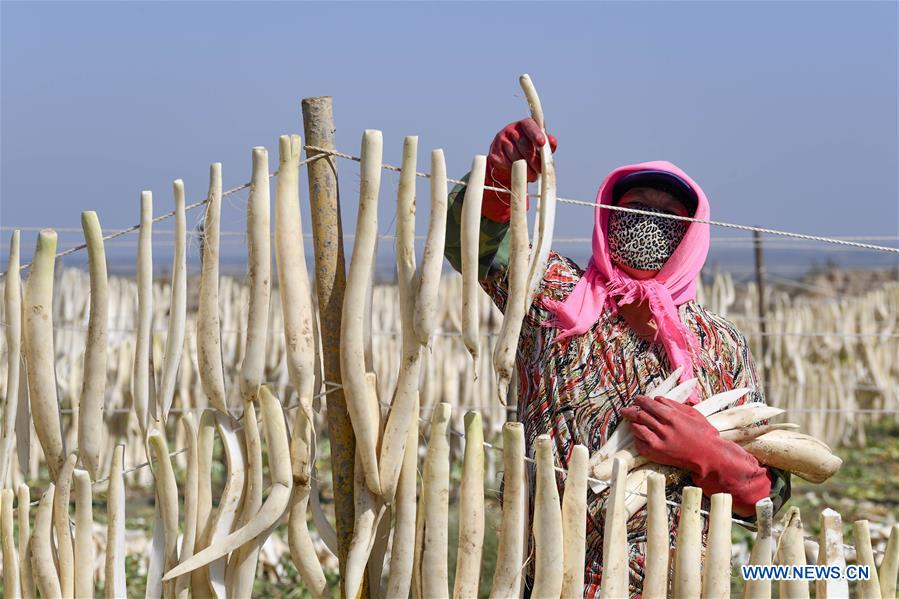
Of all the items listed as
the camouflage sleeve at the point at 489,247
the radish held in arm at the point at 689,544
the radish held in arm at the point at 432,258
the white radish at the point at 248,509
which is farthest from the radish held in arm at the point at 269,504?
the radish held in arm at the point at 689,544

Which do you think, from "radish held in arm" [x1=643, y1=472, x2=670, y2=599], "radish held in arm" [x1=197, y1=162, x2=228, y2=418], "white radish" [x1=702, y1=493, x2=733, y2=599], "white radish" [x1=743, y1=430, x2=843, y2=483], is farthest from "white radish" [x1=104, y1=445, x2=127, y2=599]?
"white radish" [x1=743, y1=430, x2=843, y2=483]

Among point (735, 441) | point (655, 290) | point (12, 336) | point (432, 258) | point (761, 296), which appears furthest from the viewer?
point (761, 296)

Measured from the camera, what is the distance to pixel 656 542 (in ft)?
6.76

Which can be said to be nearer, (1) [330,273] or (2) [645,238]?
(1) [330,273]

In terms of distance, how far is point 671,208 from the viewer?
2385 millimetres

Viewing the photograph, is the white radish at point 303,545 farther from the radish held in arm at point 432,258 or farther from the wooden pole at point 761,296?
the wooden pole at point 761,296

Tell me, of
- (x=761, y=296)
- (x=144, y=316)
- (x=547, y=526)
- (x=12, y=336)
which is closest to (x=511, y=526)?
(x=547, y=526)

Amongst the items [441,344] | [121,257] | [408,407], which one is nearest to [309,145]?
[408,407]

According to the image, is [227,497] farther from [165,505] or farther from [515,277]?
[515,277]

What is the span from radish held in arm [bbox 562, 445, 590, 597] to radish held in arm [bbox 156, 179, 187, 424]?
819 mm

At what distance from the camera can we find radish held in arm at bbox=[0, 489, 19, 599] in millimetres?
2092

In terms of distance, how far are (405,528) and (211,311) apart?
1.93 ft

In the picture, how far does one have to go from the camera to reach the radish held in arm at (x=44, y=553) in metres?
2.08

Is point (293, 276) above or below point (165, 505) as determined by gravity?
above
